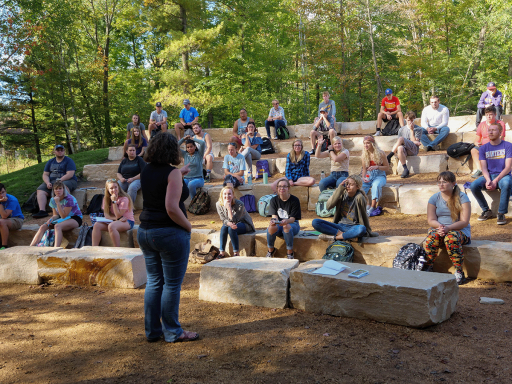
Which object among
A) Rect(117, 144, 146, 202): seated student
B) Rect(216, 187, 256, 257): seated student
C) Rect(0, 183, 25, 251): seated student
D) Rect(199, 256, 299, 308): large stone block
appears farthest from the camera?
Rect(117, 144, 146, 202): seated student

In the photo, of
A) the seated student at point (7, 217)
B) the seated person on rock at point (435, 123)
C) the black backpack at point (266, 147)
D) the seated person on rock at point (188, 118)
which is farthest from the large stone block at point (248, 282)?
the seated person on rock at point (188, 118)

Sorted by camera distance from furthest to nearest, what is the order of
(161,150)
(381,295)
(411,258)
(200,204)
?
(200,204) < (411,258) < (381,295) < (161,150)

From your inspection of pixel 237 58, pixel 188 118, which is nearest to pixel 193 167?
pixel 188 118

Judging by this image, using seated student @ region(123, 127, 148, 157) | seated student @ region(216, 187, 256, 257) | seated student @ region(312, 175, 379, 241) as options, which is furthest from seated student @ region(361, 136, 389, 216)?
seated student @ region(123, 127, 148, 157)

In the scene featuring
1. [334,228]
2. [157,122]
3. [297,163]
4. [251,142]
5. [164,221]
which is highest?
[157,122]

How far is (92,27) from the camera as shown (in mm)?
21359

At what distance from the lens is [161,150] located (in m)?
2.95

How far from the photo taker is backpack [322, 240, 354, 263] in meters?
4.95

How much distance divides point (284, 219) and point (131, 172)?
434 cm

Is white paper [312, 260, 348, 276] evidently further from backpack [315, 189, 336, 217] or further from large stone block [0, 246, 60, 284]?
large stone block [0, 246, 60, 284]

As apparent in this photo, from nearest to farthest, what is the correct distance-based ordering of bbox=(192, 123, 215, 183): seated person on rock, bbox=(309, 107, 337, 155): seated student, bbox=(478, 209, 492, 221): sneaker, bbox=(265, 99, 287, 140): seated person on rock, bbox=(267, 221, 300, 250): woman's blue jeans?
bbox=(267, 221, 300, 250): woman's blue jeans → bbox=(478, 209, 492, 221): sneaker → bbox=(192, 123, 215, 183): seated person on rock → bbox=(309, 107, 337, 155): seated student → bbox=(265, 99, 287, 140): seated person on rock

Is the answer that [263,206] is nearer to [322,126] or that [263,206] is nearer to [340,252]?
[340,252]

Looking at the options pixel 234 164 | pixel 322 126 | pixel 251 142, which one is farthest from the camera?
pixel 322 126

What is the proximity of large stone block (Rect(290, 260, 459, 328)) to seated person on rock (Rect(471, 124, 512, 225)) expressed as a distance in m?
3.10
